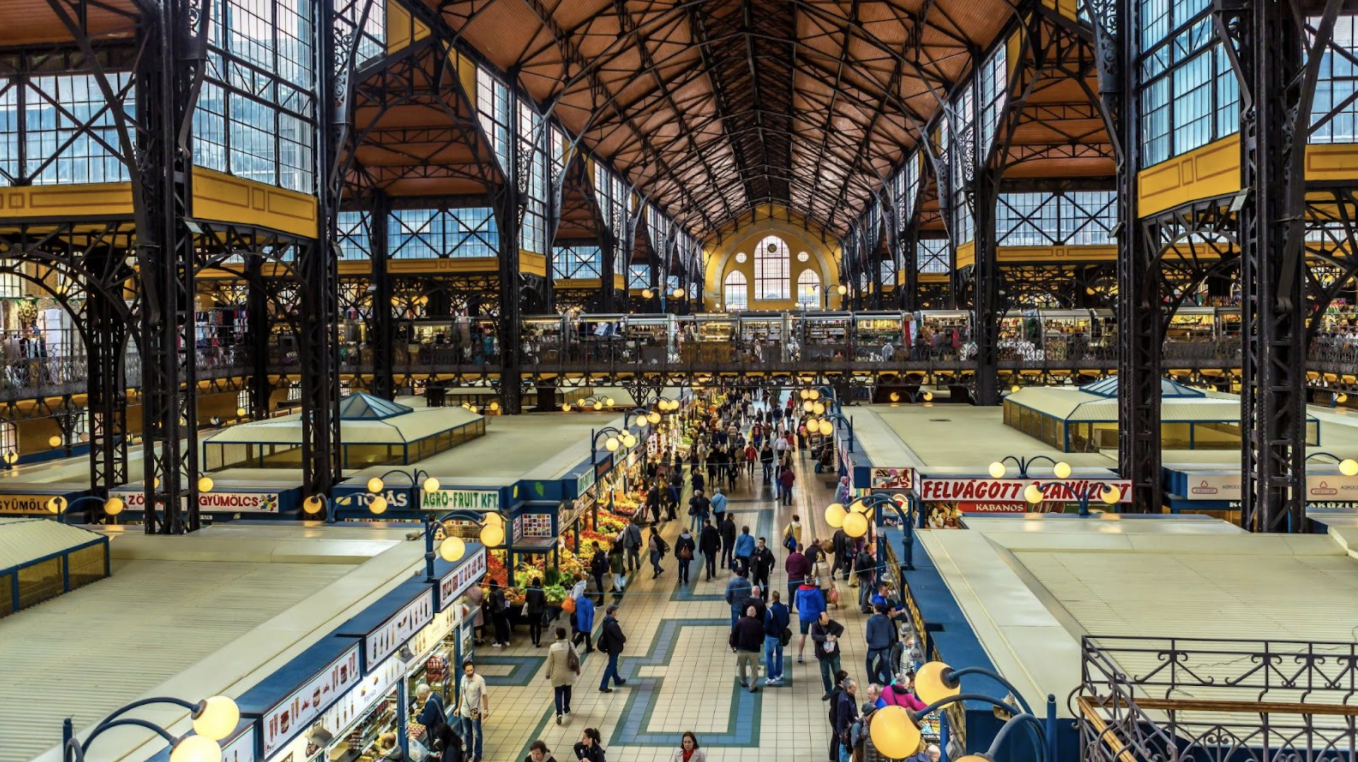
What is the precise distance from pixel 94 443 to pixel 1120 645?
19207mm

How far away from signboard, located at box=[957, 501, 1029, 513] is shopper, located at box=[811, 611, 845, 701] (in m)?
5.29

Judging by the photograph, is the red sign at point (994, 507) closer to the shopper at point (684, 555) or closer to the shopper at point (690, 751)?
the shopper at point (684, 555)

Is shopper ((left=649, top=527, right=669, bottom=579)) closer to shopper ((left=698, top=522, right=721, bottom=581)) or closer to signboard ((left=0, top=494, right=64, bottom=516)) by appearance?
shopper ((left=698, top=522, right=721, bottom=581))

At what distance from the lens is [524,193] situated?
1384 inches

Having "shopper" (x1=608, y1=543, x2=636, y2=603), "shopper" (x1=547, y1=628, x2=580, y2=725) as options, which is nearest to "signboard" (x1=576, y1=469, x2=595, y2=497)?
"shopper" (x1=608, y1=543, x2=636, y2=603)

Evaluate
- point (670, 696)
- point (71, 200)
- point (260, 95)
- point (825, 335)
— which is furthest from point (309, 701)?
point (825, 335)

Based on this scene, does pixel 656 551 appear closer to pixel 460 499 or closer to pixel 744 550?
pixel 744 550

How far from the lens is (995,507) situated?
58.2ft

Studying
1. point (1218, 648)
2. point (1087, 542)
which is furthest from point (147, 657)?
point (1087, 542)

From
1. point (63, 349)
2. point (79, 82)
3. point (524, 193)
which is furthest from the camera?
point (524, 193)

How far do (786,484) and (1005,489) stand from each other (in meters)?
11.4

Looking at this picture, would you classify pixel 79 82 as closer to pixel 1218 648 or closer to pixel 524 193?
pixel 524 193

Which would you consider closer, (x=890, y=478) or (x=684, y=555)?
(x=890, y=478)

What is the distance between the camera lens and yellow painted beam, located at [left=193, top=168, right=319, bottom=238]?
52.0ft
